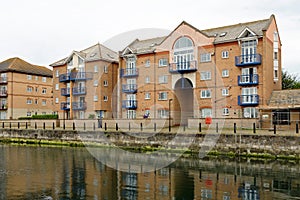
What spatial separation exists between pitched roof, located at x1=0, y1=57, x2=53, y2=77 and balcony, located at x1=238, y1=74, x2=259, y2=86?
3988cm

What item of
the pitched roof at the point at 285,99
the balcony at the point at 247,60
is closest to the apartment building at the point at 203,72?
the balcony at the point at 247,60

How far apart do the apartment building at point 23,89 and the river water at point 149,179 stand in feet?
124

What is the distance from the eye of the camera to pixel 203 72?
125 ft

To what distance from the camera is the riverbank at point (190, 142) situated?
23.4 meters

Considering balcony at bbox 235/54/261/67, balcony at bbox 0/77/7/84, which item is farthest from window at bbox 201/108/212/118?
balcony at bbox 0/77/7/84

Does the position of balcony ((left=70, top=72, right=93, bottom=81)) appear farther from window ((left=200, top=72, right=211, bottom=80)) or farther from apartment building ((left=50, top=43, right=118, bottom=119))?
window ((left=200, top=72, right=211, bottom=80))

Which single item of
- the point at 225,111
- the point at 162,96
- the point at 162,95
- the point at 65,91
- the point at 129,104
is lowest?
the point at 225,111

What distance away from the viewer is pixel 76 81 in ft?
160

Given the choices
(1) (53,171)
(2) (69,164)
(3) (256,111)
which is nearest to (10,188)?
→ (1) (53,171)

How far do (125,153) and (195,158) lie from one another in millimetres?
5897

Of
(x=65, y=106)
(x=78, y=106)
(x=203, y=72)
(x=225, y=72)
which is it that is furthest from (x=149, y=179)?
(x=65, y=106)

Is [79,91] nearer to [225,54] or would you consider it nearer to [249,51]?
[225,54]

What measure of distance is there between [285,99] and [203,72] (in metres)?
9.08

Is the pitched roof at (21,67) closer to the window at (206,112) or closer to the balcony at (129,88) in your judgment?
the balcony at (129,88)
